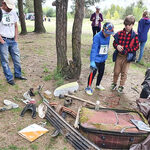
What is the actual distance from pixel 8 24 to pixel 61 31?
139 cm

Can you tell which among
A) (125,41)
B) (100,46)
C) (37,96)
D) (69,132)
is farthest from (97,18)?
(69,132)

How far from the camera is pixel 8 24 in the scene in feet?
13.3

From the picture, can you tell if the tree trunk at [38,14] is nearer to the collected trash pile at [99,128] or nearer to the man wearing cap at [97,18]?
the man wearing cap at [97,18]

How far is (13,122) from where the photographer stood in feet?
10.3

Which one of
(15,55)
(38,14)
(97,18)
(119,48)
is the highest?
(38,14)

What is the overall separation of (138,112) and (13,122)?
227cm

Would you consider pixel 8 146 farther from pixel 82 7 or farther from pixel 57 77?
pixel 82 7

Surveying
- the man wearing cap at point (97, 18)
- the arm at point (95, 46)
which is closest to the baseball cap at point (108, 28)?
the arm at point (95, 46)

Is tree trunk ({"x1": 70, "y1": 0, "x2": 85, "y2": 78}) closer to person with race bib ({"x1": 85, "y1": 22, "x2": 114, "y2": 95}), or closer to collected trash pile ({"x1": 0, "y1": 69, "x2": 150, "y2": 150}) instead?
person with race bib ({"x1": 85, "y1": 22, "x2": 114, "y2": 95})

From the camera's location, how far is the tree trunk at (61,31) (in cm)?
455

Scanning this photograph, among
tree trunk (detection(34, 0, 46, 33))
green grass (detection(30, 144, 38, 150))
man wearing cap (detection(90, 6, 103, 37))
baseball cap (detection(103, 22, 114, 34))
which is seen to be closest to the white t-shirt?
baseball cap (detection(103, 22, 114, 34))

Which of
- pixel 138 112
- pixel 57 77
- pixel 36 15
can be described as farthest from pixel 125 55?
pixel 36 15

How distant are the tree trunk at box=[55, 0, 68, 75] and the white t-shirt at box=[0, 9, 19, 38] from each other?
1.14 meters

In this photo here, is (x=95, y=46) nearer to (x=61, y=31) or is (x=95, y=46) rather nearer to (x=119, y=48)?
(x=119, y=48)
